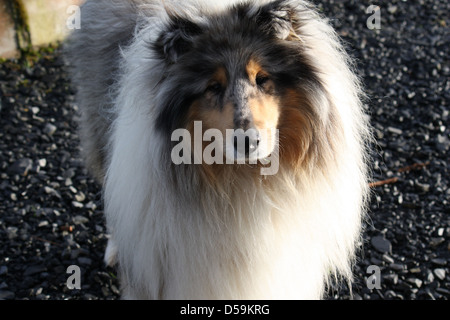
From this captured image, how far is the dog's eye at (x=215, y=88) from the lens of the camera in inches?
Answer: 95.0

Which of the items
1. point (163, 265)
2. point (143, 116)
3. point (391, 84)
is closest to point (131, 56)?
point (143, 116)

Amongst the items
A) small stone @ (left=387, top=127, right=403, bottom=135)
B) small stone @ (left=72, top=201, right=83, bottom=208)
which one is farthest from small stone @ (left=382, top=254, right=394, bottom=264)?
small stone @ (left=72, top=201, right=83, bottom=208)

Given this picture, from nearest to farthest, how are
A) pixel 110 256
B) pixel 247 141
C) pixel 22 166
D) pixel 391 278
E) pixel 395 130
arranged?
pixel 247 141
pixel 391 278
pixel 110 256
pixel 22 166
pixel 395 130

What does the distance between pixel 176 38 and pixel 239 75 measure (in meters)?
0.32

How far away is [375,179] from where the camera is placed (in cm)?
430

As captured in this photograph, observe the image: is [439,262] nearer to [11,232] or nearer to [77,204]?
[77,204]

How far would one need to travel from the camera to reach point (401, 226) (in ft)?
12.7

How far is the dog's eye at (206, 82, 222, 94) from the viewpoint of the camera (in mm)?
2414

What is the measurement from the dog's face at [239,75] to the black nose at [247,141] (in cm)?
4

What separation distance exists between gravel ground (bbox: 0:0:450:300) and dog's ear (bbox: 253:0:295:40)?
178cm

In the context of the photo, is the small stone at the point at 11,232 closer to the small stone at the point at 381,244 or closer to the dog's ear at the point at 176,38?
the dog's ear at the point at 176,38

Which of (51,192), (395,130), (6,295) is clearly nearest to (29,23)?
(51,192)

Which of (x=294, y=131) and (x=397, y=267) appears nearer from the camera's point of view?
(x=294, y=131)
